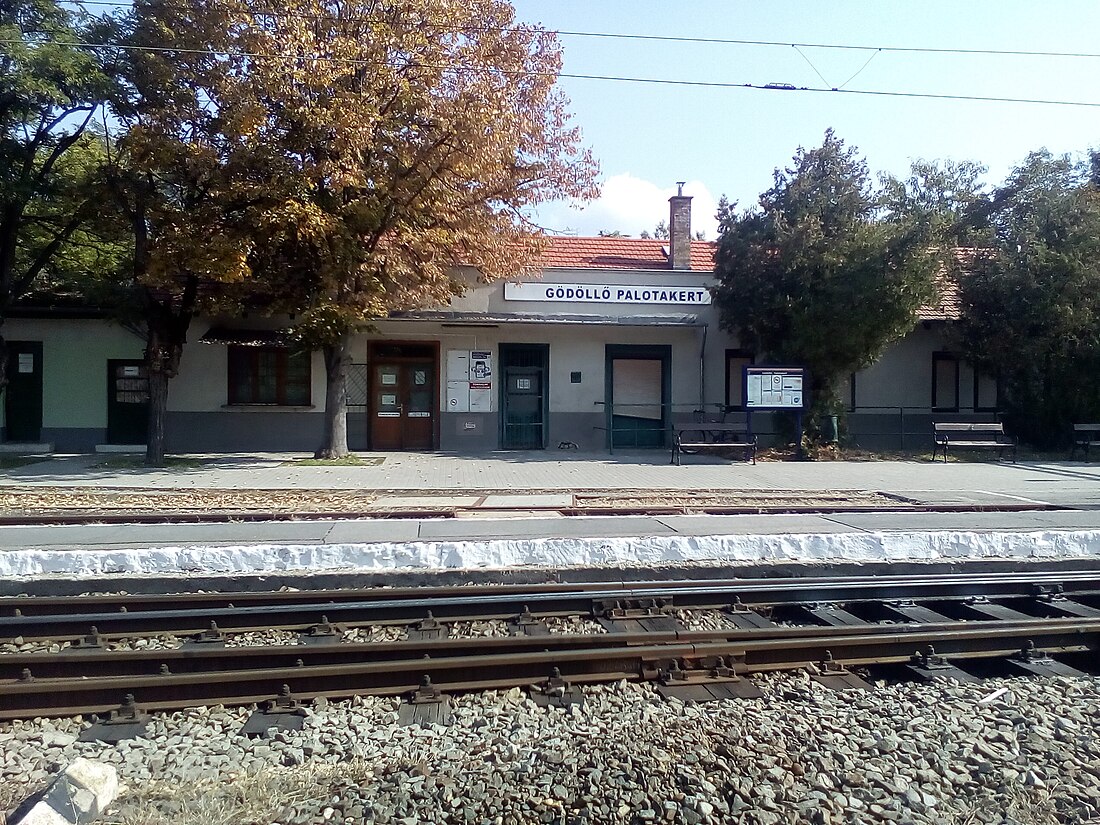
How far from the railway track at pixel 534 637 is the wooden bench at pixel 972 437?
510 inches

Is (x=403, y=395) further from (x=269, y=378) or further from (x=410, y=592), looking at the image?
(x=410, y=592)

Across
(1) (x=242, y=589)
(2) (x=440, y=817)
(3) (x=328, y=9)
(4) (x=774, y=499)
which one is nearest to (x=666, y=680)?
(2) (x=440, y=817)

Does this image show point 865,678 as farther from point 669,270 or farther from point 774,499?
point 669,270

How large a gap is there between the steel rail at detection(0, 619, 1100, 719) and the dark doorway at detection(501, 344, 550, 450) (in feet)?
51.8

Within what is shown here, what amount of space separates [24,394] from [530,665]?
20354mm

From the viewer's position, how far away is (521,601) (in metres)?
7.21

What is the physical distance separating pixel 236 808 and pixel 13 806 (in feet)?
3.76

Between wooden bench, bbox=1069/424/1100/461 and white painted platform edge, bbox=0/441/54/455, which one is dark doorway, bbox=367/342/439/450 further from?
wooden bench, bbox=1069/424/1100/461

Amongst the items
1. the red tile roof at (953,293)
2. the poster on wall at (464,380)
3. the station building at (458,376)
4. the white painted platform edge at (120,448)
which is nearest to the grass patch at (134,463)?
the white painted platform edge at (120,448)

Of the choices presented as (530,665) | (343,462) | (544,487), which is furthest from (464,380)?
(530,665)

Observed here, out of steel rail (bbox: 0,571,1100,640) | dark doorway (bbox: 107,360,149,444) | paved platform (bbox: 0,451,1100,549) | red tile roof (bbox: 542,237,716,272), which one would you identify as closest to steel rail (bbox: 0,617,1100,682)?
steel rail (bbox: 0,571,1100,640)

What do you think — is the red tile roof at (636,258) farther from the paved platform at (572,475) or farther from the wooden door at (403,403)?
the paved platform at (572,475)

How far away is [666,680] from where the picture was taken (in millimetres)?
5730

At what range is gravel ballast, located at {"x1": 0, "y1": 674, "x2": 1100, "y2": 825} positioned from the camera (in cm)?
398
